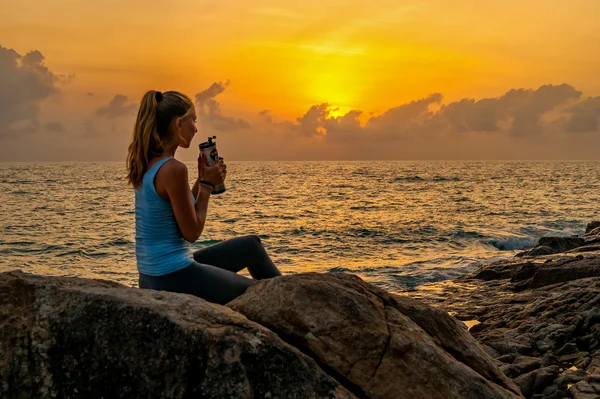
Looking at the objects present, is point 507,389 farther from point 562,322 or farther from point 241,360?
point 562,322

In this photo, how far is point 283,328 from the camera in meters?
3.64

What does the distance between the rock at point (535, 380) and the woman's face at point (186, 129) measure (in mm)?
4546

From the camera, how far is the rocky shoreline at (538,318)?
630cm

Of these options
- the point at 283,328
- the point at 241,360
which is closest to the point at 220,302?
the point at 283,328

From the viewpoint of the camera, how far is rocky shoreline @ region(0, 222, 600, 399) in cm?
310

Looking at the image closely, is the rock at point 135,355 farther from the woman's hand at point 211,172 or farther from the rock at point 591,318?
the rock at point 591,318

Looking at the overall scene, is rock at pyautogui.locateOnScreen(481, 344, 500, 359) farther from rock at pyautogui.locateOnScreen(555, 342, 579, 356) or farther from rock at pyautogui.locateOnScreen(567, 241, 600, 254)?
rock at pyautogui.locateOnScreen(567, 241, 600, 254)

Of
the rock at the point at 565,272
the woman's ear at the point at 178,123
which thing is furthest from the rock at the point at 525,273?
the woman's ear at the point at 178,123

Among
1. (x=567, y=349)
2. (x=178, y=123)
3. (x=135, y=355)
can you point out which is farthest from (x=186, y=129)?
(x=567, y=349)

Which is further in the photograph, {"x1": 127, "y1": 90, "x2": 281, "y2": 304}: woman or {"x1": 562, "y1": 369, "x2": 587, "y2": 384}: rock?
{"x1": 562, "y1": 369, "x2": 587, "y2": 384}: rock

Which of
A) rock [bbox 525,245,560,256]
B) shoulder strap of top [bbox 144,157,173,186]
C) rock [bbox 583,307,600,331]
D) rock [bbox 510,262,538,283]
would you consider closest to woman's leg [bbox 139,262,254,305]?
shoulder strap of top [bbox 144,157,173,186]

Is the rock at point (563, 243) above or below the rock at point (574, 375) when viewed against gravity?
below

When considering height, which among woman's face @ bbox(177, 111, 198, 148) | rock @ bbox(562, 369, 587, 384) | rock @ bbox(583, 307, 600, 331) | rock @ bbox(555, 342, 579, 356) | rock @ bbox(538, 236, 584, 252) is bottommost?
rock @ bbox(538, 236, 584, 252)

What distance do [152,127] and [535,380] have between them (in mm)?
5032
